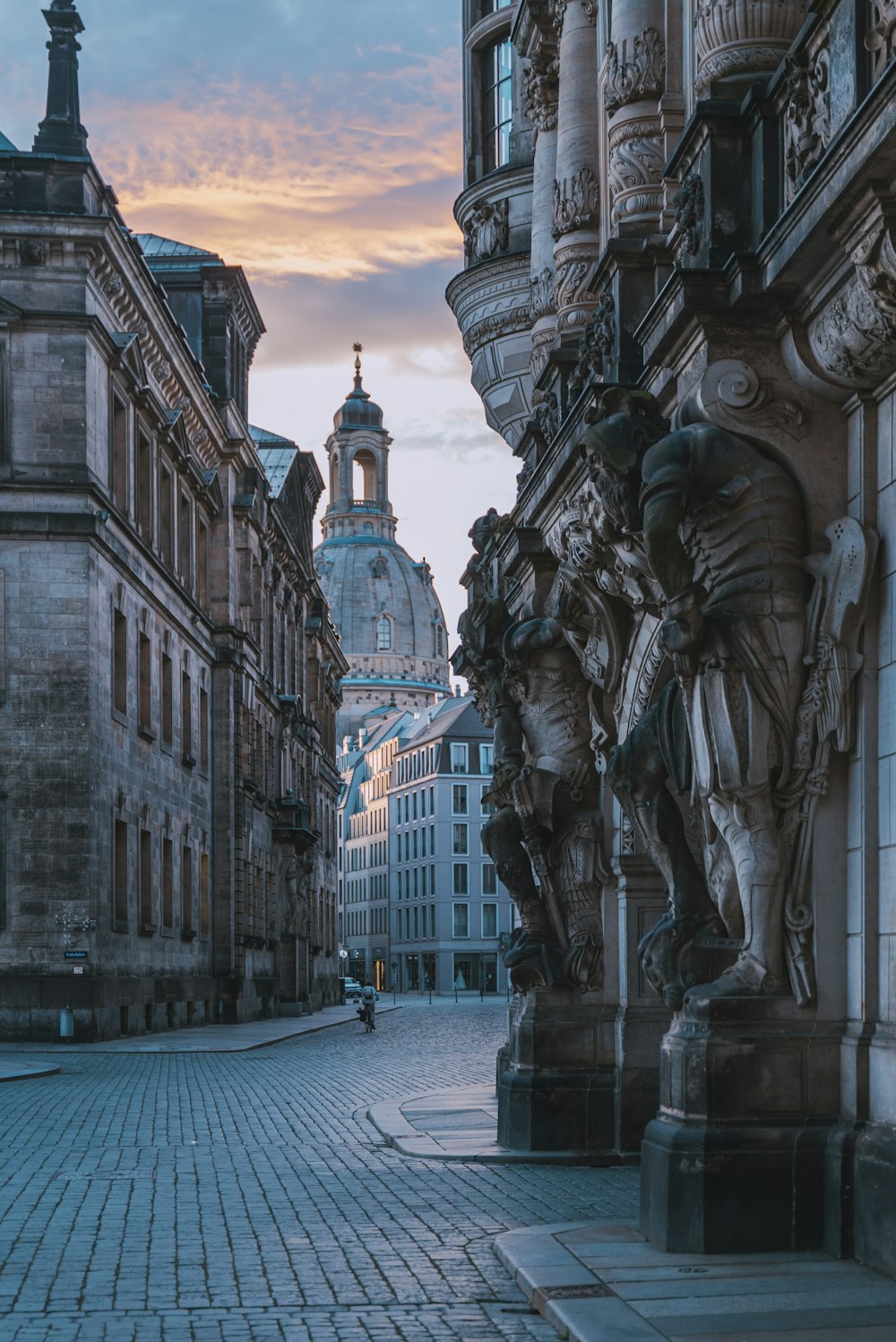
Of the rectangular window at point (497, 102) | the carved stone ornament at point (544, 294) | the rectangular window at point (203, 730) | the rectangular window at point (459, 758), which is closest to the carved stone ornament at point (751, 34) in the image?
the carved stone ornament at point (544, 294)

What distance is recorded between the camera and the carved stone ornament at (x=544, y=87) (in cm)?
2034

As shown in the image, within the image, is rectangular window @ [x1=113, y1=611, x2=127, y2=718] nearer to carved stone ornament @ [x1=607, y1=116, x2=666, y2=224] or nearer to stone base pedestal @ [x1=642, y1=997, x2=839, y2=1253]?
carved stone ornament @ [x1=607, y1=116, x2=666, y2=224]

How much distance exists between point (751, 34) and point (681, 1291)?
22.5ft

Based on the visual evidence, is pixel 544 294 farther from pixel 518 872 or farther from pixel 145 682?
pixel 145 682

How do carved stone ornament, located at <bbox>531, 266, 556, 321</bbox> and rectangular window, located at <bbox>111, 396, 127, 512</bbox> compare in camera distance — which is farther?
rectangular window, located at <bbox>111, 396, 127, 512</bbox>

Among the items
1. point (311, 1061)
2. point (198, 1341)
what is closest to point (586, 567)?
point (198, 1341)

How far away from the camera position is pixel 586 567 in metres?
13.8

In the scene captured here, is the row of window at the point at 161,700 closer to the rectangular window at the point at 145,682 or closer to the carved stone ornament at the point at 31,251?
the rectangular window at the point at 145,682

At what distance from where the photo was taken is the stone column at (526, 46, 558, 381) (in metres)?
20.4

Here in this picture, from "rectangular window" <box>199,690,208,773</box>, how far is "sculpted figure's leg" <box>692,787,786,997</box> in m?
43.4

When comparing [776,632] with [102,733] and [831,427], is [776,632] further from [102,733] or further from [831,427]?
[102,733]

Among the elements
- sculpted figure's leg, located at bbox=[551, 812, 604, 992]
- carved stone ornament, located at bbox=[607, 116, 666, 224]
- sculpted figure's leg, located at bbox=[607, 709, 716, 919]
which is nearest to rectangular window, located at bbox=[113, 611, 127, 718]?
sculpted figure's leg, located at bbox=[551, 812, 604, 992]

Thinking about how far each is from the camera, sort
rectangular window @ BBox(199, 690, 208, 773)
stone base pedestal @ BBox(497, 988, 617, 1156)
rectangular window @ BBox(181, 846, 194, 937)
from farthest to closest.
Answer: rectangular window @ BBox(199, 690, 208, 773) < rectangular window @ BBox(181, 846, 194, 937) < stone base pedestal @ BBox(497, 988, 617, 1156)

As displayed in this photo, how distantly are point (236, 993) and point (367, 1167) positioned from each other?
39296mm
